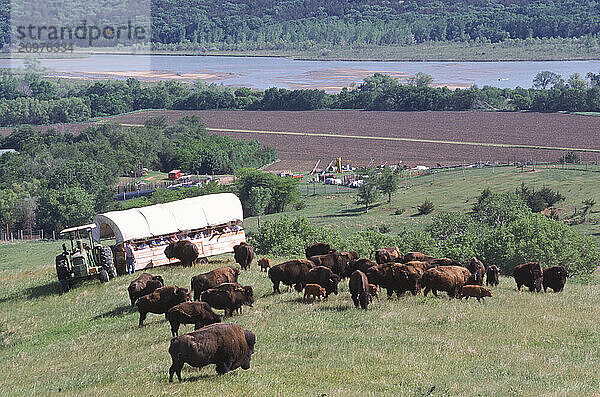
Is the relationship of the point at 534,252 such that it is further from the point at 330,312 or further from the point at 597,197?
the point at 597,197

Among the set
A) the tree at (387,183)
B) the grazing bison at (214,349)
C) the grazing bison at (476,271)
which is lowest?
the tree at (387,183)

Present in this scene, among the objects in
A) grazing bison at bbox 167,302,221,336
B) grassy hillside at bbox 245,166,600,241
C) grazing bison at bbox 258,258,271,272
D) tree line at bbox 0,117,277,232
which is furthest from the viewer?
tree line at bbox 0,117,277,232

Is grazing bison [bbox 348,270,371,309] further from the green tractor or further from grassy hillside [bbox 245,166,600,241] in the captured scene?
grassy hillside [bbox 245,166,600,241]

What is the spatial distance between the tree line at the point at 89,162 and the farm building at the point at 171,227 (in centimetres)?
6035

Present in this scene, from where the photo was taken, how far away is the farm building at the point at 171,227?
33.9 meters

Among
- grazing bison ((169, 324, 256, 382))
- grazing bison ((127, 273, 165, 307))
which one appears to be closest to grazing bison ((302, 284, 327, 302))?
grazing bison ((127, 273, 165, 307))

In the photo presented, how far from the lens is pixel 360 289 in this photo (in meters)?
24.0

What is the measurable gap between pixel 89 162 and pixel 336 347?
101411 millimetres

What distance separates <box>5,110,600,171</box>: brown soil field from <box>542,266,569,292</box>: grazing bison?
103 meters

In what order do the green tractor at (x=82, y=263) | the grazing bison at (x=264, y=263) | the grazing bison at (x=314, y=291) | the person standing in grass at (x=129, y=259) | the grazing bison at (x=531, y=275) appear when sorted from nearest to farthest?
the grazing bison at (x=314, y=291) → the grazing bison at (x=531, y=275) → the green tractor at (x=82, y=263) → the grazing bison at (x=264, y=263) → the person standing in grass at (x=129, y=259)

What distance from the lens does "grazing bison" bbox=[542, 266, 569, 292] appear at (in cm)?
2897

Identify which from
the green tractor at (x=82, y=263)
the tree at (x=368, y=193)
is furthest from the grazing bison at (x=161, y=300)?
the tree at (x=368, y=193)

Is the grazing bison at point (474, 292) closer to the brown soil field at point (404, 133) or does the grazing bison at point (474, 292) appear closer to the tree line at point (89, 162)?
the tree line at point (89, 162)

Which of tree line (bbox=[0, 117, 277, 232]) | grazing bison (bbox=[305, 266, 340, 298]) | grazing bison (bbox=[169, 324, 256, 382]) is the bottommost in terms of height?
tree line (bbox=[0, 117, 277, 232])
